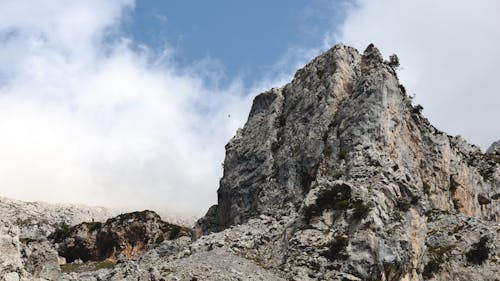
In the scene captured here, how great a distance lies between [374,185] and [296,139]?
20.8 meters

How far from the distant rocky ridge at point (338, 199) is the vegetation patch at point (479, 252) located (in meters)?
0.13

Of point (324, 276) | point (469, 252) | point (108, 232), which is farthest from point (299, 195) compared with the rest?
point (108, 232)

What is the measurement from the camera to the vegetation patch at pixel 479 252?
5931 cm

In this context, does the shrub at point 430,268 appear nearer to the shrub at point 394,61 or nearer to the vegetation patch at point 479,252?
the vegetation patch at point 479,252

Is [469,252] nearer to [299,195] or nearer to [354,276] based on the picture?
[299,195]

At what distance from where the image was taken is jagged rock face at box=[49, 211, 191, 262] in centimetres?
11769

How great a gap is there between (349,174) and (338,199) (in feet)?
23.9

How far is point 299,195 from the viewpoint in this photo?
66.1 m

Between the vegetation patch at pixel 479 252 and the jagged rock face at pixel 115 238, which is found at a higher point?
the jagged rock face at pixel 115 238

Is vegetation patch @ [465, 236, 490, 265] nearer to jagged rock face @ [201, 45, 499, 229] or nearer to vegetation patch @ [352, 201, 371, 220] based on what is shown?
jagged rock face @ [201, 45, 499, 229]

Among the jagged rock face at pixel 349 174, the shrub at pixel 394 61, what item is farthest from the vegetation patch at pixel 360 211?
the shrub at pixel 394 61

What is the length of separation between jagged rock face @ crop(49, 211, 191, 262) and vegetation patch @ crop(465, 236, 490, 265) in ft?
225

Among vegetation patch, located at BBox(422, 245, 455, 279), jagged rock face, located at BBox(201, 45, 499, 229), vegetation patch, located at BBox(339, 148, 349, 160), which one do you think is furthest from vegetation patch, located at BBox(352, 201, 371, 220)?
vegetation patch, located at BBox(339, 148, 349, 160)

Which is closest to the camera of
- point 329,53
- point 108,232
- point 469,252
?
point 469,252
